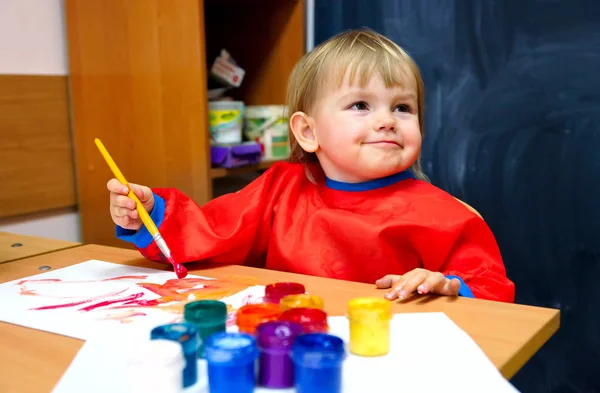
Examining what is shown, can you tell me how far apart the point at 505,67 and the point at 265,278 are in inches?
38.3

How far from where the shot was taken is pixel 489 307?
0.70 metres

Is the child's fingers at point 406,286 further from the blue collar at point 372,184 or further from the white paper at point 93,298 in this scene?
the blue collar at point 372,184

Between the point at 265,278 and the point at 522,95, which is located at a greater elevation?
the point at 522,95

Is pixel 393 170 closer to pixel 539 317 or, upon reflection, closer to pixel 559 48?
pixel 539 317

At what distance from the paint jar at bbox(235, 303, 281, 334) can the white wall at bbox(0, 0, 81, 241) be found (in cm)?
107

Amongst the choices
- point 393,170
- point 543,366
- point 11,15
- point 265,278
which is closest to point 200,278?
point 265,278

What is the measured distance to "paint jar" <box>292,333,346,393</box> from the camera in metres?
0.46

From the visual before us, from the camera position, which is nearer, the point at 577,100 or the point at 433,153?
the point at 577,100

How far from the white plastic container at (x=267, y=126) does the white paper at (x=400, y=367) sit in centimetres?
113

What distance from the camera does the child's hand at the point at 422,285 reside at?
0.73 metres

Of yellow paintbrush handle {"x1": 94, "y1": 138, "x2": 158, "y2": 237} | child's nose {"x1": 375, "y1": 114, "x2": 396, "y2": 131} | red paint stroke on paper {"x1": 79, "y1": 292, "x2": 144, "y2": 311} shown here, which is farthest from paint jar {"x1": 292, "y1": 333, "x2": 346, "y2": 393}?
child's nose {"x1": 375, "y1": 114, "x2": 396, "y2": 131}

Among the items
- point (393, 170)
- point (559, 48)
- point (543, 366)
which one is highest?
point (559, 48)

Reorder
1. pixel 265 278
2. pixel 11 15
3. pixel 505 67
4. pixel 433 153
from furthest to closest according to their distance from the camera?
pixel 433 153 → pixel 505 67 → pixel 11 15 → pixel 265 278

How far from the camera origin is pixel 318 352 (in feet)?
1.52
